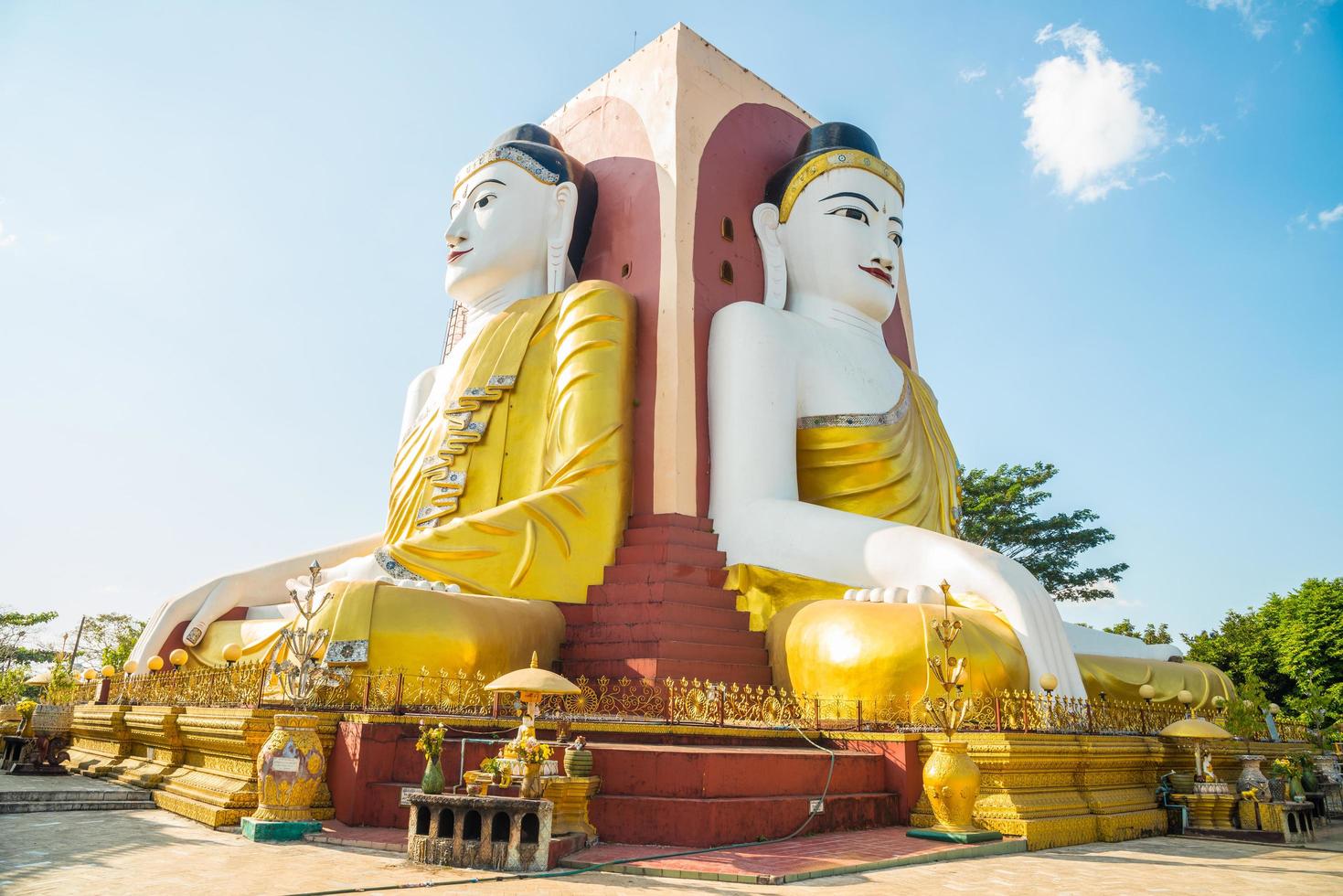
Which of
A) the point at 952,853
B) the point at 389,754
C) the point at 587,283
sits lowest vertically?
the point at 952,853

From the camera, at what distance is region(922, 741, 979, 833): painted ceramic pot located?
21.8 ft

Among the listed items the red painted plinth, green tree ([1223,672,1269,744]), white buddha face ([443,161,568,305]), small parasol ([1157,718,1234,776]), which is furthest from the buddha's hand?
green tree ([1223,672,1269,744])

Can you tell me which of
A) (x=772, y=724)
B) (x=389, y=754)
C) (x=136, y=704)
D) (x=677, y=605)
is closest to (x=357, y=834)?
(x=389, y=754)

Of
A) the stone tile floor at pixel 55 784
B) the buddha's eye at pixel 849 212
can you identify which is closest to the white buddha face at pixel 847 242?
the buddha's eye at pixel 849 212

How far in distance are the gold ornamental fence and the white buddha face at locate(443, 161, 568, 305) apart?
573 centimetres

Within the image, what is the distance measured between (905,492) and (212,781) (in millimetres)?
7460

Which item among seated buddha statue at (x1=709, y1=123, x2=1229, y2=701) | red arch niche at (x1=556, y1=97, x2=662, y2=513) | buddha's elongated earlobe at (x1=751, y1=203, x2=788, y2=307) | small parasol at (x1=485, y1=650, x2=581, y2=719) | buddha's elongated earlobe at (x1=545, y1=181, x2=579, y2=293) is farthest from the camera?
buddha's elongated earlobe at (x1=545, y1=181, x2=579, y2=293)

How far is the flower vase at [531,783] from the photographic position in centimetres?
553

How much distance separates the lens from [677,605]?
984 cm

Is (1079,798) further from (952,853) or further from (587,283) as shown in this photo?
(587,283)

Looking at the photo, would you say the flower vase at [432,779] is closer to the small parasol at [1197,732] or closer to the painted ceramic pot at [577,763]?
the painted ceramic pot at [577,763]

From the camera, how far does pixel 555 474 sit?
1089 centimetres

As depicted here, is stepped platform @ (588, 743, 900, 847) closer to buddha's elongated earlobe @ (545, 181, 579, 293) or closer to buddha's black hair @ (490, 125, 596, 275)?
buddha's elongated earlobe @ (545, 181, 579, 293)

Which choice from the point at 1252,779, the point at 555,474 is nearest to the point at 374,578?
the point at 555,474
